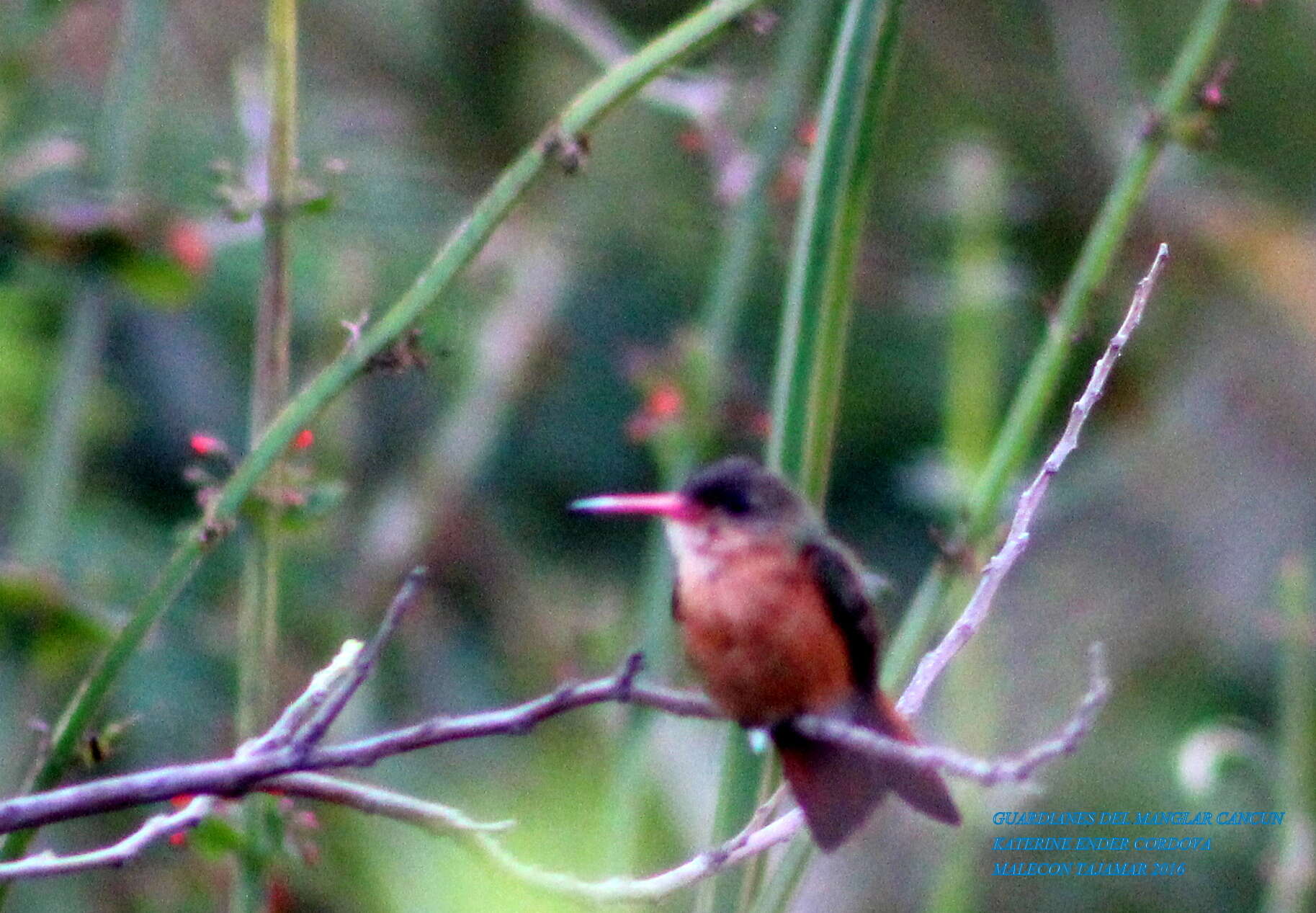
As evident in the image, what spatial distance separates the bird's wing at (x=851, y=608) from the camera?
2.04m

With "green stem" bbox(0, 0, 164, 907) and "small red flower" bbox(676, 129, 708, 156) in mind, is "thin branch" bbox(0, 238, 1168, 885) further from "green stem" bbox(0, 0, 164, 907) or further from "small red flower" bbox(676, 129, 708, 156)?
"small red flower" bbox(676, 129, 708, 156)

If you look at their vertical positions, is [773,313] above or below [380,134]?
below

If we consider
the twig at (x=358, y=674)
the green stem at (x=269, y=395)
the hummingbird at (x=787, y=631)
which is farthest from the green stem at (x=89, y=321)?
the twig at (x=358, y=674)

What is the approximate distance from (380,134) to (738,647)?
3.42 m

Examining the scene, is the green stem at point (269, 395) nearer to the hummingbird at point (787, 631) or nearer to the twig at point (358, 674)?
the hummingbird at point (787, 631)

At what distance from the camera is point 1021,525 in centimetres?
171

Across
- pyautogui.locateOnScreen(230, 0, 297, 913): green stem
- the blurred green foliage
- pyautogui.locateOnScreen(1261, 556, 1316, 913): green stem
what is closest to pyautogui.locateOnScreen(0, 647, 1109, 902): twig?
pyautogui.locateOnScreen(230, 0, 297, 913): green stem

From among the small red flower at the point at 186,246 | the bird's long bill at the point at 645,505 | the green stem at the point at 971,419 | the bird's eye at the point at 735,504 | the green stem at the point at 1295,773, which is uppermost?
the small red flower at the point at 186,246

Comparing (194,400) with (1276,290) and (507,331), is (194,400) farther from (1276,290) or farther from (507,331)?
(1276,290)

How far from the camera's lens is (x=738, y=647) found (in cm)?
200

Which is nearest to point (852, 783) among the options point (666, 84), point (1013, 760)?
point (1013, 760)

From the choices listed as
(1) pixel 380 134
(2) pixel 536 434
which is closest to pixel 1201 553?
(2) pixel 536 434

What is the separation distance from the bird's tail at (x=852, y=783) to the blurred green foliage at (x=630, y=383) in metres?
1.78

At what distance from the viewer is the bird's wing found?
2.04 meters
